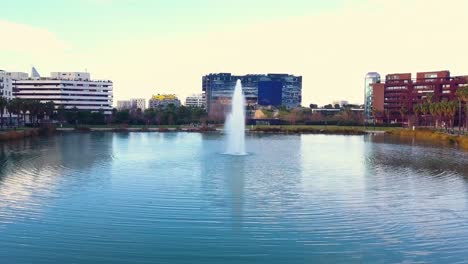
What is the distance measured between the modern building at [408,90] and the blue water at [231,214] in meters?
123

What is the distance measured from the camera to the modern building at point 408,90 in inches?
5920

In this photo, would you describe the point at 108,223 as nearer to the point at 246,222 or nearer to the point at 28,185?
the point at 246,222

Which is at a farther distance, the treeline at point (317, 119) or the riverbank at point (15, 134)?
the treeline at point (317, 119)

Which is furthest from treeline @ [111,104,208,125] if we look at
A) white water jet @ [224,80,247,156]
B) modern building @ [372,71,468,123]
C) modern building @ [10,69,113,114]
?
white water jet @ [224,80,247,156]

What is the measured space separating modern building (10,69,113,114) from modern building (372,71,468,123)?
112 metres

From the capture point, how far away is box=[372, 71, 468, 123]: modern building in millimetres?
150375

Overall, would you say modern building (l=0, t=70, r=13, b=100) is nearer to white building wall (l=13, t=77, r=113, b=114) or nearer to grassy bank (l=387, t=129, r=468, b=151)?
white building wall (l=13, t=77, r=113, b=114)

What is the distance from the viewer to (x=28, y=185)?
29859 mm

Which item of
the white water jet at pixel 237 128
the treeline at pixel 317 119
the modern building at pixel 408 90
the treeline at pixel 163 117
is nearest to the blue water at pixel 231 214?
the white water jet at pixel 237 128

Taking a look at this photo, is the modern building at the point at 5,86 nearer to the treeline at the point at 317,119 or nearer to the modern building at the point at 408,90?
the treeline at the point at 317,119

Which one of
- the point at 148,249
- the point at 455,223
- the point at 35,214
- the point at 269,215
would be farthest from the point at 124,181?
the point at 455,223

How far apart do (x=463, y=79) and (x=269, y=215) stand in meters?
145

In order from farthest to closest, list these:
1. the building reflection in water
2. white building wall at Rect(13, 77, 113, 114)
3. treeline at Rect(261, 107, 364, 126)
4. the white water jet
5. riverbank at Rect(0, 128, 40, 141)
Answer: white building wall at Rect(13, 77, 113, 114) < treeline at Rect(261, 107, 364, 126) < riverbank at Rect(0, 128, 40, 141) < the white water jet < the building reflection in water

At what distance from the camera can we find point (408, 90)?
163875 mm
